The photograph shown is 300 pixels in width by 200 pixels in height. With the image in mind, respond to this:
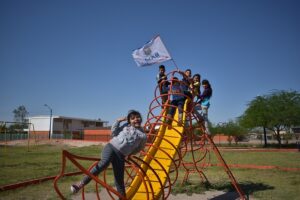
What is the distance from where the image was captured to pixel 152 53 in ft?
25.6

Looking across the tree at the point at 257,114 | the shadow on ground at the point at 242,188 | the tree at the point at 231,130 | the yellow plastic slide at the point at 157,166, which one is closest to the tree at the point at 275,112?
the tree at the point at 257,114

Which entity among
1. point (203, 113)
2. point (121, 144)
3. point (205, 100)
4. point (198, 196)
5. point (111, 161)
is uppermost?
point (205, 100)

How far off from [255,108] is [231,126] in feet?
43.4

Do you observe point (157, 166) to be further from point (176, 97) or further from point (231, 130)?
point (231, 130)

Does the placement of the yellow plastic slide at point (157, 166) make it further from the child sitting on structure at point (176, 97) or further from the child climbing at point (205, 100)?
the child climbing at point (205, 100)

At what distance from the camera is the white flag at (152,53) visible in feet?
25.4

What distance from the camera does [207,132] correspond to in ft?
22.2

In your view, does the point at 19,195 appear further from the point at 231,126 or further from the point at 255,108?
the point at 231,126

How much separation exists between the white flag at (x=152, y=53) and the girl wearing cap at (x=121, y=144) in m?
3.84

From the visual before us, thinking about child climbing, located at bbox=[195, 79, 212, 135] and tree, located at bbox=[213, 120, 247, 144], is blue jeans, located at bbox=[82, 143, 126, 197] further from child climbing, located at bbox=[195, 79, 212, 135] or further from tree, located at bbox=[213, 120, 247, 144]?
tree, located at bbox=[213, 120, 247, 144]

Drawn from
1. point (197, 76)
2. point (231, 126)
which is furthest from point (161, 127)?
point (231, 126)

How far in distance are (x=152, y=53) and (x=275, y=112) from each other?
26.6 metres

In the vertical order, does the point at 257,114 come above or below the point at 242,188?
above

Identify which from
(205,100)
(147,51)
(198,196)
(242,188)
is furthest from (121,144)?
(242,188)
